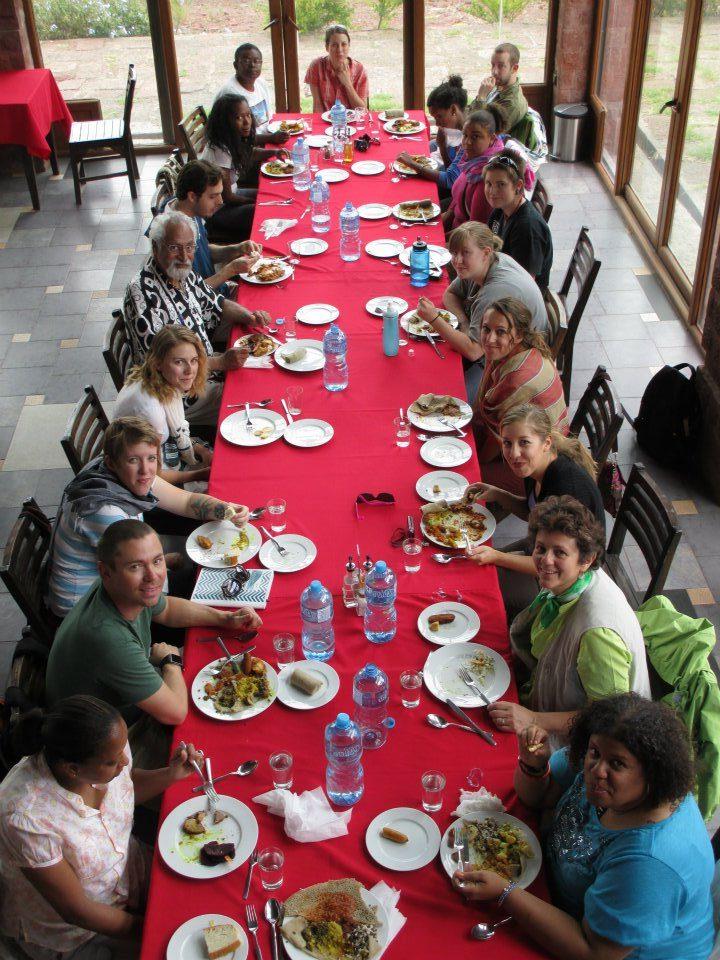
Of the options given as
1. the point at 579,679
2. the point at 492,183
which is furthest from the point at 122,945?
the point at 492,183

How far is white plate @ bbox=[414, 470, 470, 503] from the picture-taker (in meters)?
3.68

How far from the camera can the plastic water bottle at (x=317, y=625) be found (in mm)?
3051

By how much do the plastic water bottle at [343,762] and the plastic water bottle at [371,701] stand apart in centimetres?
18

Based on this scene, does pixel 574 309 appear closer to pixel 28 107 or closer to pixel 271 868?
pixel 271 868

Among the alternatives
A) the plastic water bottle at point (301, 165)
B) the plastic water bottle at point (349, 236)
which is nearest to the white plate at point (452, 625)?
the plastic water bottle at point (349, 236)

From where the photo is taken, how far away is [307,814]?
8.35 feet

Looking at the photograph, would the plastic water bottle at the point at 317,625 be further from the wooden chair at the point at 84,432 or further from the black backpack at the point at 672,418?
the black backpack at the point at 672,418

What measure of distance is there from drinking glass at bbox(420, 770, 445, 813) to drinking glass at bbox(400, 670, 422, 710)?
1.07ft

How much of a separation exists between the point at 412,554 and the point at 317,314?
193 cm

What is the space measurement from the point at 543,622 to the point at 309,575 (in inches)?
33.4

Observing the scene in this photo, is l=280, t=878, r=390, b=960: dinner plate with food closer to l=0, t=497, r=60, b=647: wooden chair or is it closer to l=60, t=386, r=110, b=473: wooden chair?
l=0, t=497, r=60, b=647: wooden chair

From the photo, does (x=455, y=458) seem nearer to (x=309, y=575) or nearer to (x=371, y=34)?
(x=309, y=575)

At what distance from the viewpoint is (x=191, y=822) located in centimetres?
256

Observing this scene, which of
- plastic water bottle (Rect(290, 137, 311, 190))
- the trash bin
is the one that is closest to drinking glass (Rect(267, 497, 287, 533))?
plastic water bottle (Rect(290, 137, 311, 190))
